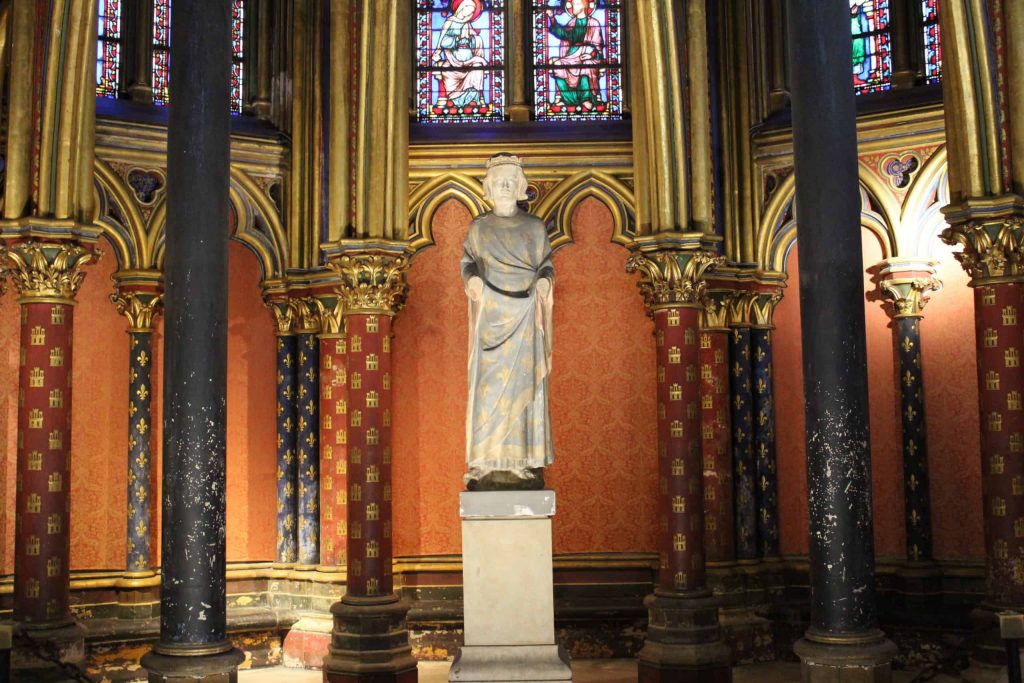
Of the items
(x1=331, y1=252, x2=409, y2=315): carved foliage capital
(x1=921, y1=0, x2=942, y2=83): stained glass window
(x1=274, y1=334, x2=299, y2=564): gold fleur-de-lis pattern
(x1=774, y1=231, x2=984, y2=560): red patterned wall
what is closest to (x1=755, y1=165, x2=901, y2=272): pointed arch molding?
(x1=774, y1=231, x2=984, y2=560): red patterned wall

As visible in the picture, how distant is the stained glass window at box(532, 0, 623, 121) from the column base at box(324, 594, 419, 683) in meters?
6.22

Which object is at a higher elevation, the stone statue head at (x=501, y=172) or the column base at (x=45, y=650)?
the stone statue head at (x=501, y=172)

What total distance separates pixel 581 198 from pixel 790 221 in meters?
2.38

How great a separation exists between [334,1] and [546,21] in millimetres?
3162

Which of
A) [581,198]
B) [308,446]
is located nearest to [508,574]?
[308,446]

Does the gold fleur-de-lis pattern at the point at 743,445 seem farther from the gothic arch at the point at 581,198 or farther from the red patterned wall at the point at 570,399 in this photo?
the gothic arch at the point at 581,198

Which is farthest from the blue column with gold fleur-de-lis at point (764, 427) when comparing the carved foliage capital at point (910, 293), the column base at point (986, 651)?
the column base at point (986, 651)

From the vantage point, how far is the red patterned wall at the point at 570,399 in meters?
14.0

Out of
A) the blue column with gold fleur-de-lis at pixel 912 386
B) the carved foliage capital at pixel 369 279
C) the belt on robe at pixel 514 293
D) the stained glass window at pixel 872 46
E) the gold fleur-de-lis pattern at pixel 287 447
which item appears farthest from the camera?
the stained glass window at pixel 872 46

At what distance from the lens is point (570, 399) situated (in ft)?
46.5

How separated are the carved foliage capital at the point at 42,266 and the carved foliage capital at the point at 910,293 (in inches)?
325

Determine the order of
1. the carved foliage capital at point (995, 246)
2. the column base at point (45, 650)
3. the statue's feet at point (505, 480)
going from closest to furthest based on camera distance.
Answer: the statue's feet at point (505, 480)
the column base at point (45, 650)
the carved foliage capital at point (995, 246)

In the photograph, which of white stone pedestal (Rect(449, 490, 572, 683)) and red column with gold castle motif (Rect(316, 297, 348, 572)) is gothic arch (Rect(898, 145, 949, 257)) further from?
white stone pedestal (Rect(449, 490, 572, 683))

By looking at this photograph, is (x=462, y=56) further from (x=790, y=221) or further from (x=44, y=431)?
(x=44, y=431)
